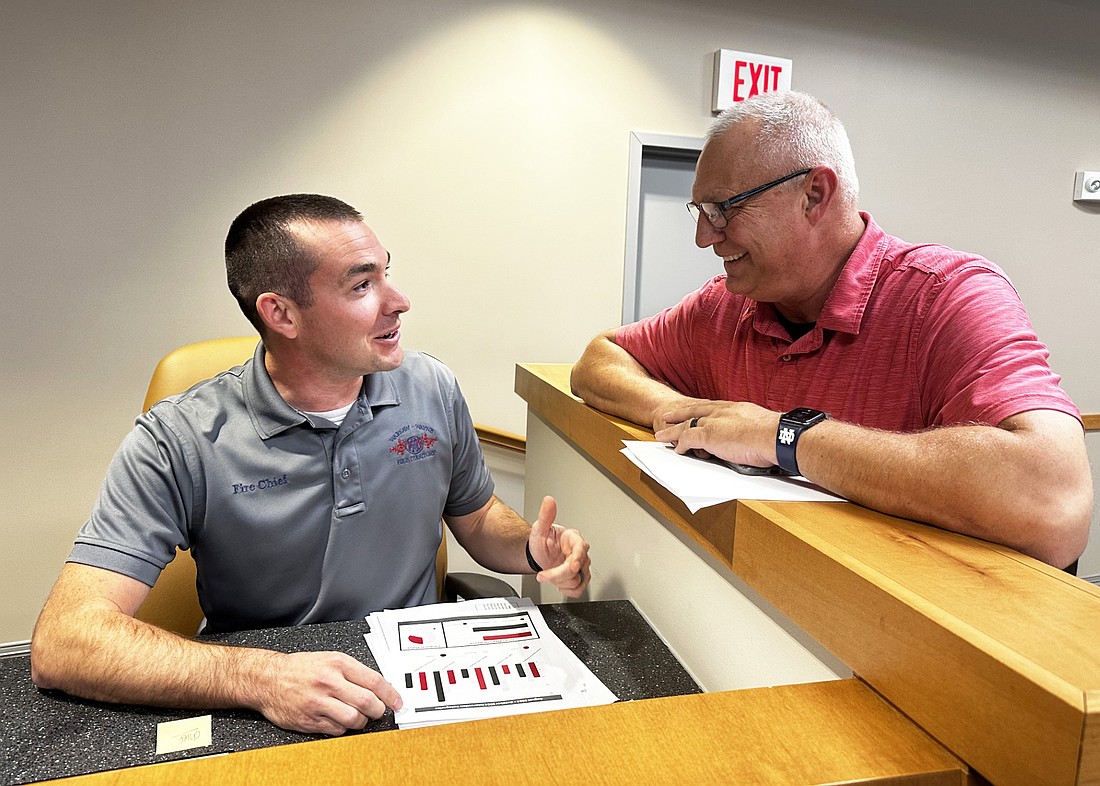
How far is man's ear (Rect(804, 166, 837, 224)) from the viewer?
1.41m

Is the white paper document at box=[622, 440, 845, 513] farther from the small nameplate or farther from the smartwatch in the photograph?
the small nameplate

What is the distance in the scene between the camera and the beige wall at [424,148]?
105 inches

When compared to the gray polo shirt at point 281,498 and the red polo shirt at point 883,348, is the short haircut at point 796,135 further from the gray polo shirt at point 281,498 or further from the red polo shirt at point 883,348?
the gray polo shirt at point 281,498

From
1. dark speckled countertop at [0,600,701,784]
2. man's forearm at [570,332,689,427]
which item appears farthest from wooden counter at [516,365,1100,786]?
man's forearm at [570,332,689,427]

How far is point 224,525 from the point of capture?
146 centimetres

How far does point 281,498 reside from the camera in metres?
1.49

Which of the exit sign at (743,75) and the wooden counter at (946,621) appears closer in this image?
the wooden counter at (946,621)

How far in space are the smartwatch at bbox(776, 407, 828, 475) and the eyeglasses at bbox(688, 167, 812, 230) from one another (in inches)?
20.0

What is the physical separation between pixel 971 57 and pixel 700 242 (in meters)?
2.92

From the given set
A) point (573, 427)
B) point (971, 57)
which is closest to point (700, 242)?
point (573, 427)

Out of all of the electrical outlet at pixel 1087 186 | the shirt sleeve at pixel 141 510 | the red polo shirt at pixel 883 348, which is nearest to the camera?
the red polo shirt at pixel 883 348

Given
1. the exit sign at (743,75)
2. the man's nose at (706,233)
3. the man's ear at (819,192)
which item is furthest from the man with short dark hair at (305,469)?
the exit sign at (743,75)

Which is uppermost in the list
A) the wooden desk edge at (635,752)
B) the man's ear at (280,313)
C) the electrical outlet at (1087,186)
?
the electrical outlet at (1087,186)

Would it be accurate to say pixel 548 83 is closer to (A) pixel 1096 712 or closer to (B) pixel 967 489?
(B) pixel 967 489
